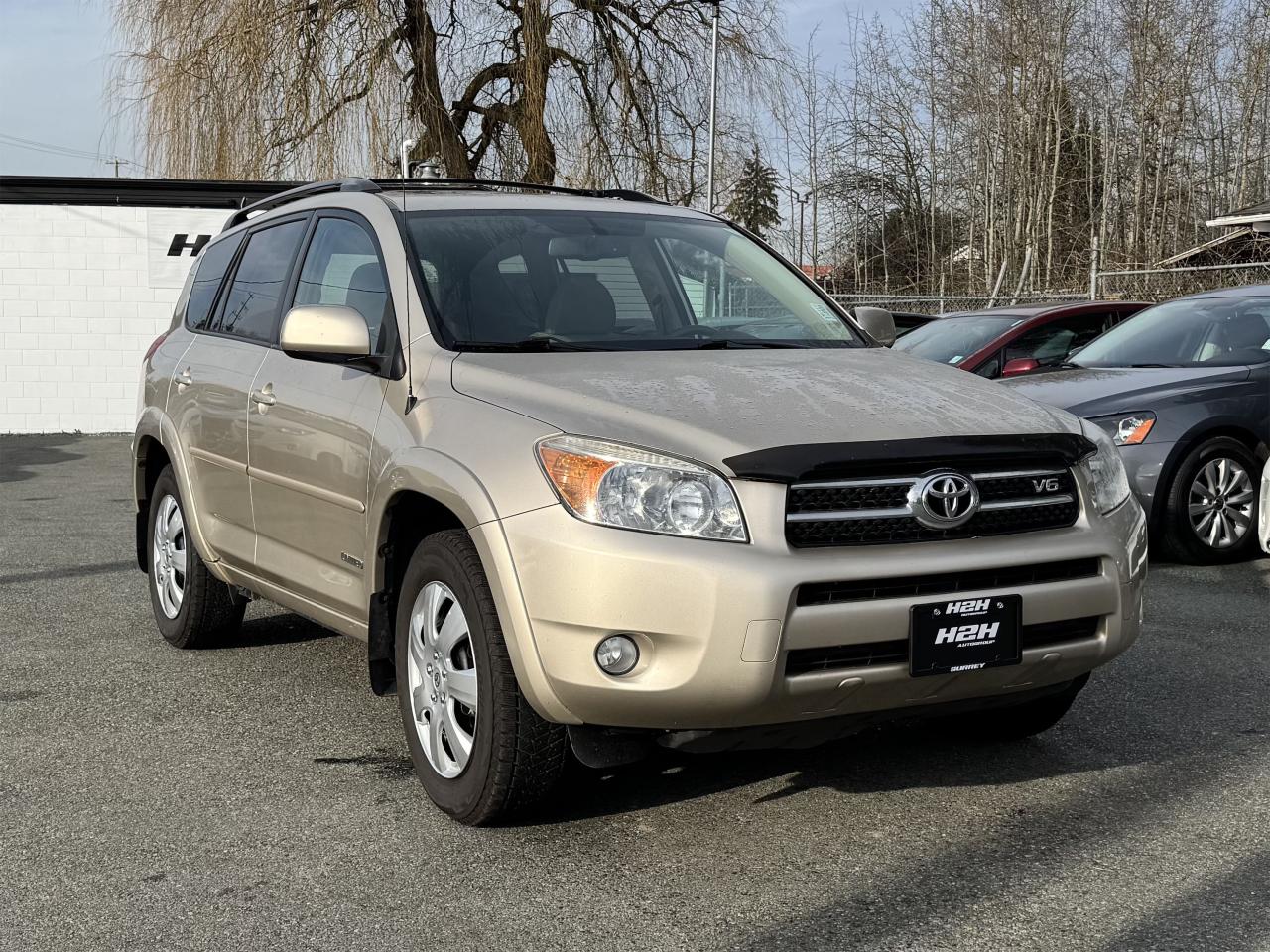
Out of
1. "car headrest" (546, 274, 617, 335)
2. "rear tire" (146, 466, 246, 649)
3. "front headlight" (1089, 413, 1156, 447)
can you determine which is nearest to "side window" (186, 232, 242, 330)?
"rear tire" (146, 466, 246, 649)

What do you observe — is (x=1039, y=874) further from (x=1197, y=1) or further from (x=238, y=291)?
(x=1197, y=1)

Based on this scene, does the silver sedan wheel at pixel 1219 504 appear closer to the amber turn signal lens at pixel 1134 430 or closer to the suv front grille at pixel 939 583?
the amber turn signal lens at pixel 1134 430

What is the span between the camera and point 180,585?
600 centimetres

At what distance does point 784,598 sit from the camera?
3.29 metres

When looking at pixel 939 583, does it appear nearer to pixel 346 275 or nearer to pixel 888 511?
pixel 888 511

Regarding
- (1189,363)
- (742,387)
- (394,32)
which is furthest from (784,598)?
(394,32)

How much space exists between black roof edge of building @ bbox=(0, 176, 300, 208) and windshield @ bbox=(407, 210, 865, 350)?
45.1ft

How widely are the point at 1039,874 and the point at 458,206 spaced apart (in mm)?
2820

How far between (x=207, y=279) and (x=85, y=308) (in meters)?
13.0

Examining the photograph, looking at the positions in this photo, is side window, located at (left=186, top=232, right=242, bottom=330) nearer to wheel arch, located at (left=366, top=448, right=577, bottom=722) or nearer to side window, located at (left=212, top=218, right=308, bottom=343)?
side window, located at (left=212, top=218, right=308, bottom=343)

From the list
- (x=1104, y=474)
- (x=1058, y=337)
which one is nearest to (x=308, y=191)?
(x=1104, y=474)

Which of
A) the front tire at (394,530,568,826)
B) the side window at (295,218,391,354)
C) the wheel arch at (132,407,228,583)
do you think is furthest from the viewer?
the wheel arch at (132,407,228,583)

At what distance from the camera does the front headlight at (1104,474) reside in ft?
12.6

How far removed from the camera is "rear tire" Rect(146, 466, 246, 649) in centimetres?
580
